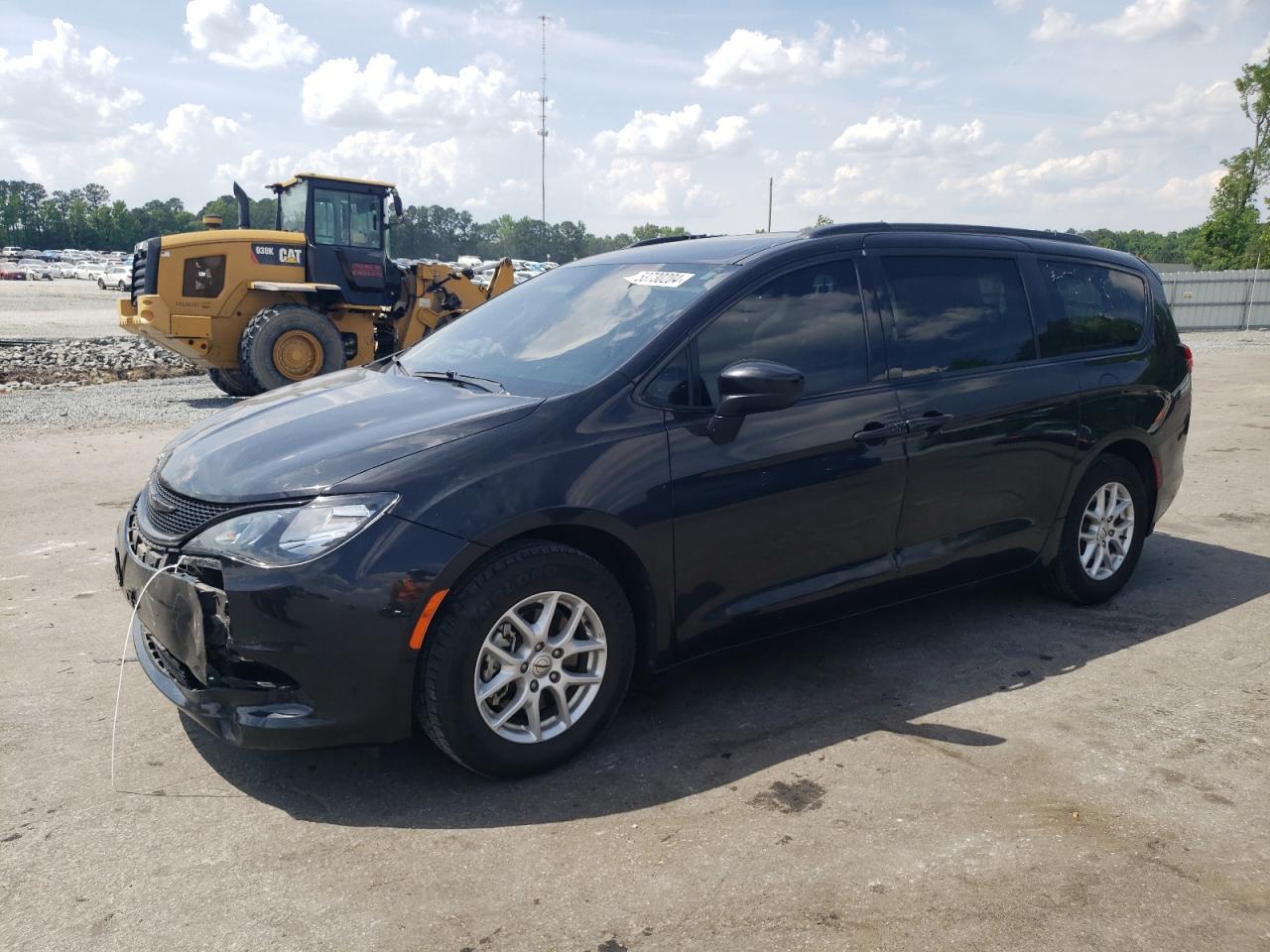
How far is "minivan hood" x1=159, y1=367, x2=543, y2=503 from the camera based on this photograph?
3.38 m

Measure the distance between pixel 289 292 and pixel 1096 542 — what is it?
37.4 feet

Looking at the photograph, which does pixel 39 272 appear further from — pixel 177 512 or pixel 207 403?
pixel 177 512

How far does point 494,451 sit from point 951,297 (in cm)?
237

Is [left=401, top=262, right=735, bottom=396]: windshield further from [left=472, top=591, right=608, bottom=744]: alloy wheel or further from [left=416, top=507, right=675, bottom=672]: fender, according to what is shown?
[left=472, top=591, right=608, bottom=744]: alloy wheel

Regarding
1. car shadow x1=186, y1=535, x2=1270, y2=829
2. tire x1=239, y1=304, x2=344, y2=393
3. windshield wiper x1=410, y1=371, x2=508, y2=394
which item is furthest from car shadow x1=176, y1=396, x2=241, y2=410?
car shadow x1=186, y1=535, x2=1270, y2=829

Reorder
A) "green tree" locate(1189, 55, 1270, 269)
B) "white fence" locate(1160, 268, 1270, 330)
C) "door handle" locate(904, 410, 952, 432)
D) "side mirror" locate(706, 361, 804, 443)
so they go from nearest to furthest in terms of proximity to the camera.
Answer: "side mirror" locate(706, 361, 804, 443), "door handle" locate(904, 410, 952, 432), "white fence" locate(1160, 268, 1270, 330), "green tree" locate(1189, 55, 1270, 269)

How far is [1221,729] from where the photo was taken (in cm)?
395

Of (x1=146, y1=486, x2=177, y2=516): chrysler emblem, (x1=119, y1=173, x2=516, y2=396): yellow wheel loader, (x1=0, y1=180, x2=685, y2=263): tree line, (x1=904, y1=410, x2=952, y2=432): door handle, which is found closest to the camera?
(x1=146, y1=486, x2=177, y2=516): chrysler emblem

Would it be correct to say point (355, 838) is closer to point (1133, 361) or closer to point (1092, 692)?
point (1092, 692)

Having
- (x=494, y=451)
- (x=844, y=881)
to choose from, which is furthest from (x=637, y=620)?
(x=844, y=881)

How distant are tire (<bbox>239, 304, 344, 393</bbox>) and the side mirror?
34.1 ft

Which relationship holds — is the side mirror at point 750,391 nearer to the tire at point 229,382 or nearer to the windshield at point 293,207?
the tire at point 229,382

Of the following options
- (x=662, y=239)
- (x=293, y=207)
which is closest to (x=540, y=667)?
(x=662, y=239)

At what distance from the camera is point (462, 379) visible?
165 inches
